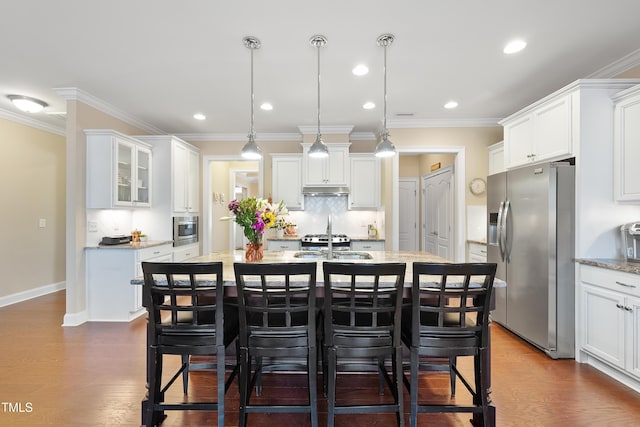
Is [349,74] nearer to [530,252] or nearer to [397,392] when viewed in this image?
[530,252]

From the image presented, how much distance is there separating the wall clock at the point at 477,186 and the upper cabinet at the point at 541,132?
3.23 feet

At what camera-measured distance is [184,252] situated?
5.20m

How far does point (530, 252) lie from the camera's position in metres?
3.09

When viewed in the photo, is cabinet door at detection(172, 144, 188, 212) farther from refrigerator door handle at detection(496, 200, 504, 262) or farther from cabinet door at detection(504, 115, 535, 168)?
cabinet door at detection(504, 115, 535, 168)

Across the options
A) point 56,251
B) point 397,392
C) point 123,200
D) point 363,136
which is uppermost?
→ point 363,136

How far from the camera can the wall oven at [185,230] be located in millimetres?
4965

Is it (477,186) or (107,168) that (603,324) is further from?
(107,168)

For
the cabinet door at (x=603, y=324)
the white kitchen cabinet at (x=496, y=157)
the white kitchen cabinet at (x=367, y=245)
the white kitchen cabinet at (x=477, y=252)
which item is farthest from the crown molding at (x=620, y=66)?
the white kitchen cabinet at (x=367, y=245)

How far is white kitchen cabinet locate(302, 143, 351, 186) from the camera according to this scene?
5.21 metres

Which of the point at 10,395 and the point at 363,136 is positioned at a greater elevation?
the point at 363,136

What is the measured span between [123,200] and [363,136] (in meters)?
3.81

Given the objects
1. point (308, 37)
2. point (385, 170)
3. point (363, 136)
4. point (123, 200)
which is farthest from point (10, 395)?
point (363, 136)

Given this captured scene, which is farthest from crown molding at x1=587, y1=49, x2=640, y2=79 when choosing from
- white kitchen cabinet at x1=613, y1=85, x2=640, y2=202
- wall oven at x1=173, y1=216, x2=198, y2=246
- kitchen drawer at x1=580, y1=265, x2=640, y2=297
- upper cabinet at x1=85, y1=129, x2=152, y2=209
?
wall oven at x1=173, y1=216, x2=198, y2=246

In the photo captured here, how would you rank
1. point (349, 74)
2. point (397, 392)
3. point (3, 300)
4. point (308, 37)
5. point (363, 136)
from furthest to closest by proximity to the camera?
point (363, 136) < point (3, 300) < point (349, 74) < point (308, 37) < point (397, 392)
